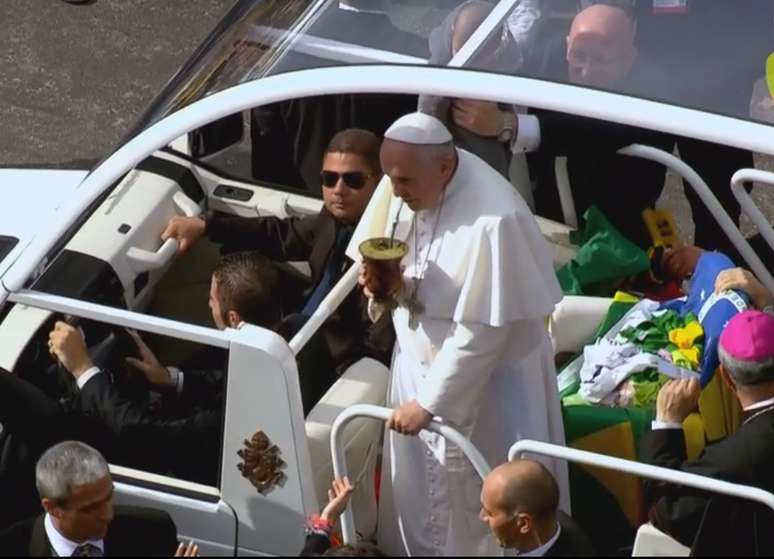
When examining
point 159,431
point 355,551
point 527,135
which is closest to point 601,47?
point 527,135

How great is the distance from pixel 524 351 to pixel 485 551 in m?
0.65

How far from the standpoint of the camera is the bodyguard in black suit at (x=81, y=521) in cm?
480

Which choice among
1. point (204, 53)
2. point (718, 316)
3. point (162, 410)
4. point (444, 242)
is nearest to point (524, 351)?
point (444, 242)

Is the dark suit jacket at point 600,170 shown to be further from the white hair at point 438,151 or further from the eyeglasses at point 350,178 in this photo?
the white hair at point 438,151

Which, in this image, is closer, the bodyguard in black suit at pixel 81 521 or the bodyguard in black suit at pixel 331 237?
the bodyguard in black suit at pixel 81 521

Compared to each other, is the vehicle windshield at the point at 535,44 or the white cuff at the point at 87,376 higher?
the vehicle windshield at the point at 535,44

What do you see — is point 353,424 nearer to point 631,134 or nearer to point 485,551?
point 485,551

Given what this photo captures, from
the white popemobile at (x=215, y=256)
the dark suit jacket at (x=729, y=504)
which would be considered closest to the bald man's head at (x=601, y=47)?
the white popemobile at (x=215, y=256)

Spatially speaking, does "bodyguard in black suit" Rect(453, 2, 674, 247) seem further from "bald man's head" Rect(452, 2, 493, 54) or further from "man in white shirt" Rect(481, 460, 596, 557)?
"man in white shirt" Rect(481, 460, 596, 557)

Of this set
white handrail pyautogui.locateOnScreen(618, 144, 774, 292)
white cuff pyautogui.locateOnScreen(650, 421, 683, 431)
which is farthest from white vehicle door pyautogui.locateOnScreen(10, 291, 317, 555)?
white handrail pyautogui.locateOnScreen(618, 144, 774, 292)

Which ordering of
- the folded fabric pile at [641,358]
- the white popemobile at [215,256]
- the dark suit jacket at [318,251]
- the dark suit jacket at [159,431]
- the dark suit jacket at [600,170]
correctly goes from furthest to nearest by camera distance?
1. the dark suit jacket at [600,170]
2. the dark suit jacket at [318,251]
3. the folded fabric pile at [641,358]
4. the dark suit jacket at [159,431]
5. the white popemobile at [215,256]

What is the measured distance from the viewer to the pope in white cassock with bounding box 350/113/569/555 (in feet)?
16.7

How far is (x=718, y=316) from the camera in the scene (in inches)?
221

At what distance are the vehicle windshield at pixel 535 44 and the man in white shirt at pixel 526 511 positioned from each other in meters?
1.15
